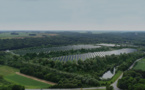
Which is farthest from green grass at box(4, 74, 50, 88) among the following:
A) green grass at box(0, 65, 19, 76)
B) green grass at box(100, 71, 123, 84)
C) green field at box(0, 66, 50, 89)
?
green grass at box(100, 71, 123, 84)

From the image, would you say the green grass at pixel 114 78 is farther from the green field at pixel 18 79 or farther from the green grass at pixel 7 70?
the green grass at pixel 7 70

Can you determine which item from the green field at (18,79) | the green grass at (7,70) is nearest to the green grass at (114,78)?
the green field at (18,79)

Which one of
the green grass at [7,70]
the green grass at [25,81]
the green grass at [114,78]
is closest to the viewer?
the green grass at [25,81]

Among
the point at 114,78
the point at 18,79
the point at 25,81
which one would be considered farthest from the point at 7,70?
the point at 114,78

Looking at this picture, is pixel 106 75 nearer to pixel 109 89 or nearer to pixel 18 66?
pixel 109 89

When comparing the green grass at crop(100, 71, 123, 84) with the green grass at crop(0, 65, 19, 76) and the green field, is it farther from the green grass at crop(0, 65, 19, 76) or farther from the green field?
the green grass at crop(0, 65, 19, 76)

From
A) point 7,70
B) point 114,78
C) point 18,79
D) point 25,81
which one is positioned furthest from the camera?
point 7,70

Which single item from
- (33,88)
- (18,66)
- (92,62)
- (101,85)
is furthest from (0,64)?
(101,85)

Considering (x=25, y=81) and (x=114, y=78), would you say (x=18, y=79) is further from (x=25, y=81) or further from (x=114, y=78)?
(x=114, y=78)
